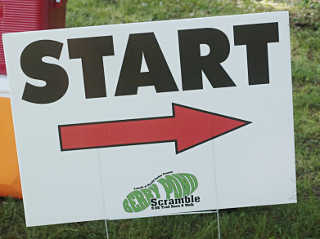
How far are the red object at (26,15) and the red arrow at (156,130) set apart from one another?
0.88 metres

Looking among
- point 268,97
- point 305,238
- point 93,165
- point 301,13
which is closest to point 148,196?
point 93,165

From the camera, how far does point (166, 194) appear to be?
2.72 metres

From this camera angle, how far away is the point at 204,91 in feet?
8.54

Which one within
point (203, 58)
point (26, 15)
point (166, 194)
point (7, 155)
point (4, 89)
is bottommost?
point (166, 194)

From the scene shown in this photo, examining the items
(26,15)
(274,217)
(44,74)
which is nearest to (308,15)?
(274,217)

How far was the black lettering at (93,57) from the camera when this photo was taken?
256 centimetres

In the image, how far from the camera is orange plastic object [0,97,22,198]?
3295 millimetres

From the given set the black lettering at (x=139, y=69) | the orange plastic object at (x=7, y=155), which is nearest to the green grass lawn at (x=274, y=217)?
the orange plastic object at (x=7, y=155)

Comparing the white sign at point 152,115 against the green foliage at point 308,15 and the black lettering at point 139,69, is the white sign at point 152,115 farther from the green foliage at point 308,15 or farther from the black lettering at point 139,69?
the green foliage at point 308,15

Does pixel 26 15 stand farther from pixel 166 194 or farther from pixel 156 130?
pixel 166 194

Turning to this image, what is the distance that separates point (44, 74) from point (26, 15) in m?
0.77

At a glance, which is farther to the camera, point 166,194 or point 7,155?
point 7,155

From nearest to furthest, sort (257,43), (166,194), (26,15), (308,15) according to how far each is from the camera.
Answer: (257,43) < (166,194) < (26,15) < (308,15)

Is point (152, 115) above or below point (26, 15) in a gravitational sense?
below
